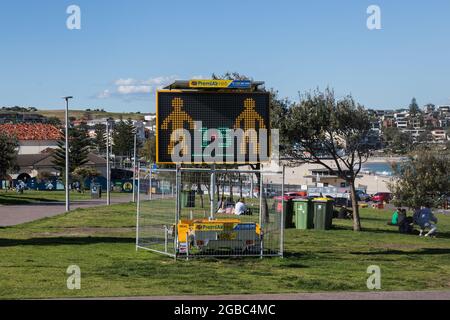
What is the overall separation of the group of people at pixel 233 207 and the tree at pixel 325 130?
7134 mm

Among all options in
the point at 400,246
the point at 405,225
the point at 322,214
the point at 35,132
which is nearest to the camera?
the point at 400,246

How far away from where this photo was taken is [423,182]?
3288 centimetres

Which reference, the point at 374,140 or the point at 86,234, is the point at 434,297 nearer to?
the point at 86,234

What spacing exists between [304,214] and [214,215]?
444 inches

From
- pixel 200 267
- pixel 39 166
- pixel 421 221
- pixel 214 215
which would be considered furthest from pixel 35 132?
pixel 200 267

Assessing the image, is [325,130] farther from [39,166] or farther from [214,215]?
[39,166]

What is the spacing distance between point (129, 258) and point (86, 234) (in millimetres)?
6974

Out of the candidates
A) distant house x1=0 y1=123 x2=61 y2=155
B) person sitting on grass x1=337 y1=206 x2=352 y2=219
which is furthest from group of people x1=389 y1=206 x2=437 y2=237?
distant house x1=0 y1=123 x2=61 y2=155

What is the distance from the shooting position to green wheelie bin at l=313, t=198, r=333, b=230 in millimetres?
29188

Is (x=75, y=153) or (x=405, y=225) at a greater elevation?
(x=75, y=153)
